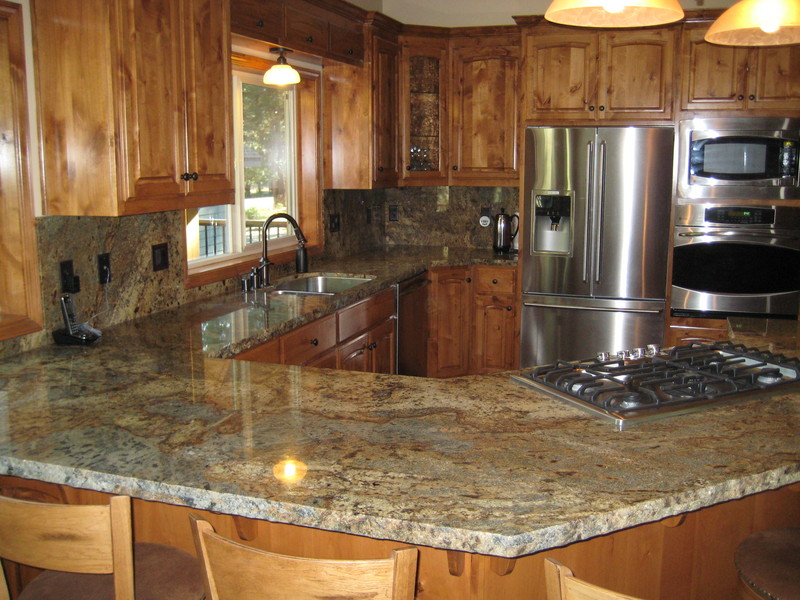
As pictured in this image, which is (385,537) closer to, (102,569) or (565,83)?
(102,569)

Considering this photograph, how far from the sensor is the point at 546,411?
2014 millimetres

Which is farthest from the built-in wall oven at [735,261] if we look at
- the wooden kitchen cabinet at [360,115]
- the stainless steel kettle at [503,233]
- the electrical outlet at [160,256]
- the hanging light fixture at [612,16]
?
the electrical outlet at [160,256]

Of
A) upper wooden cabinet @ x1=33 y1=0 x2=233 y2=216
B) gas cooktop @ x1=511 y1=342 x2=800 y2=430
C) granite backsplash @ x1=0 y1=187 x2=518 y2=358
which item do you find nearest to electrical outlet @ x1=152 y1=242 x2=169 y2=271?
granite backsplash @ x1=0 y1=187 x2=518 y2=358

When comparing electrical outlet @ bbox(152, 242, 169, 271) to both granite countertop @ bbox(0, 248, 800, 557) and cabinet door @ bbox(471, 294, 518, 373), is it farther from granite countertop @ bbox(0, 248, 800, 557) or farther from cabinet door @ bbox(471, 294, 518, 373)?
cabinet door @ bbox(471, 294, 518, 373)

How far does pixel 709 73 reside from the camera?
459 cm

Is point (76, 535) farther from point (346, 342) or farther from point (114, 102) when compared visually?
point (346, 342)

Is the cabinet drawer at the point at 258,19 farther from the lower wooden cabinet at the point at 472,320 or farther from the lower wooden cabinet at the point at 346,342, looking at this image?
the lower wooden cabinet at the point at 472,320

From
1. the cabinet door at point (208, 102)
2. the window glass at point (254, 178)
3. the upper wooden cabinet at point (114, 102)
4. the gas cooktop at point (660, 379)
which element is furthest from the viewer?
the window glass at point (254, 178)

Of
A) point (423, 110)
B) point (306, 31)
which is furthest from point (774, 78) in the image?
point (306, 31)

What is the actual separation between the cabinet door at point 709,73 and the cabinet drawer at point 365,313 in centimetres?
208

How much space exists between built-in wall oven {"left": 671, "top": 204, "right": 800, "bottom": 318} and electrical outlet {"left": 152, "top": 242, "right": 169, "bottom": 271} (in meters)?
2.91

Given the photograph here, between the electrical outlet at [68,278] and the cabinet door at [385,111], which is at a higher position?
the cabinet door at [385,111]

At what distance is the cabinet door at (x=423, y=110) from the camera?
5141 millimetres

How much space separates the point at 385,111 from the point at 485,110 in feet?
2.23
